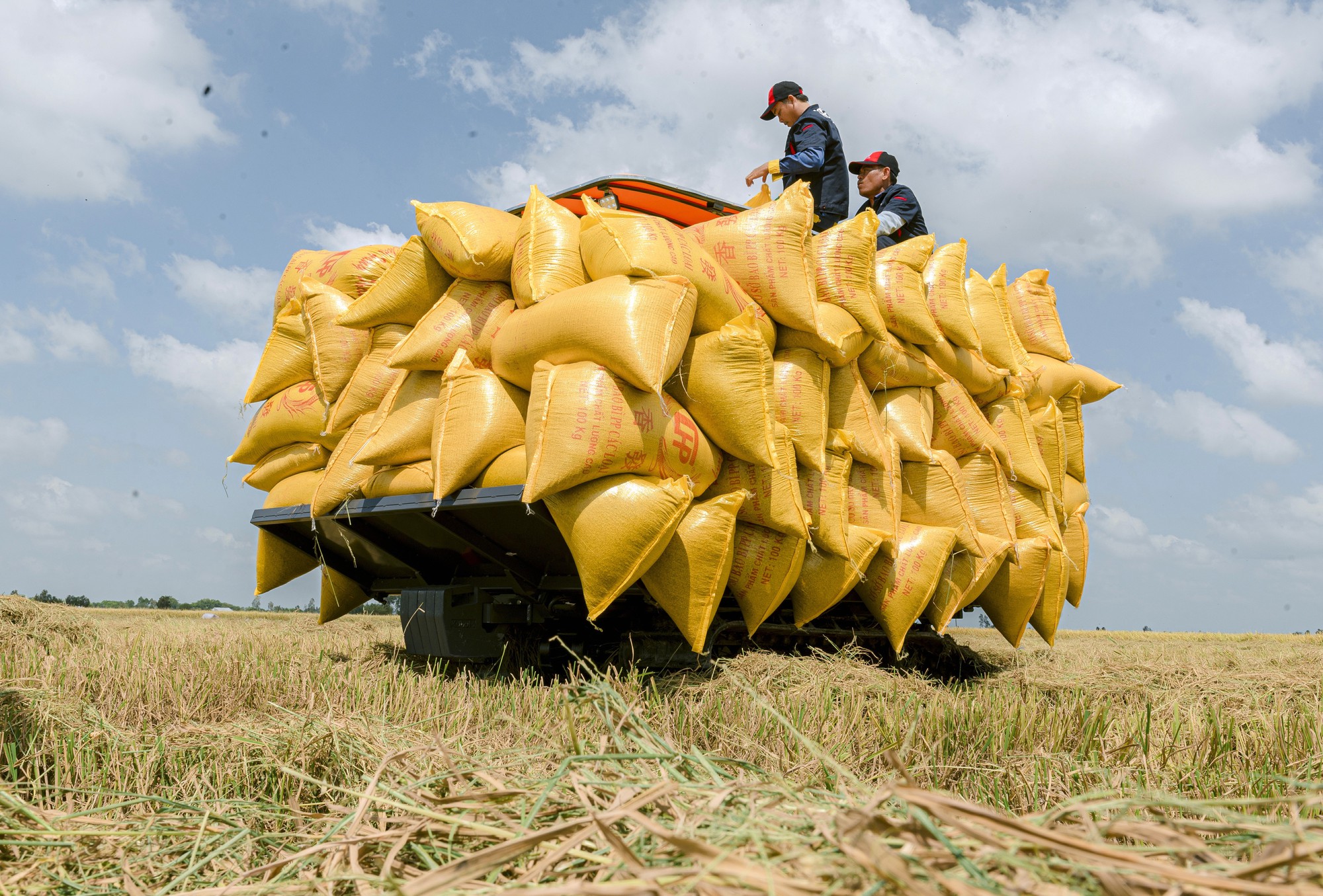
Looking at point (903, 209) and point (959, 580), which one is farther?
point (903, 209)

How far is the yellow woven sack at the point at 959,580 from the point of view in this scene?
15.0 ft

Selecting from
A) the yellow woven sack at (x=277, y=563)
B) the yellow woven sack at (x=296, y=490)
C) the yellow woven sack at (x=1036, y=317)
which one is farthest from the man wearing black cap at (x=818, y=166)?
the yellow woven sack at (x=277, y=563)

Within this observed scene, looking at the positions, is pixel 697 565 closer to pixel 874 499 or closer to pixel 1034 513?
pixel 874 499

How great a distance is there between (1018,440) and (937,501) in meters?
0.92

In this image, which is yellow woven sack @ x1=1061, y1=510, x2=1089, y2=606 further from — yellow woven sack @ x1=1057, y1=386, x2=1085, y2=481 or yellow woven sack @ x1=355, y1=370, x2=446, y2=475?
yellow woven sack @ x1=355, y1=370, x2=446, y2=475

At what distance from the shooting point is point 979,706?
3.03 m

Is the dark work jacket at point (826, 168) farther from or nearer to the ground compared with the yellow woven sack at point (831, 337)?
farther from the ground

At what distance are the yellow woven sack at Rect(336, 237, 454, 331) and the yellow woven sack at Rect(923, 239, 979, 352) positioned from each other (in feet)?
8.18

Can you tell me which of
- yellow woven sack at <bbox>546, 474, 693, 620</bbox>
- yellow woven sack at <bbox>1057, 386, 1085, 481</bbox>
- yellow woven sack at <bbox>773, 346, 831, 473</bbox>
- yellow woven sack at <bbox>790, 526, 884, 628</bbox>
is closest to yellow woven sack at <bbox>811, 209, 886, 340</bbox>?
yellow woven sack at <bbox>773, 346, 831, 473</bbox>

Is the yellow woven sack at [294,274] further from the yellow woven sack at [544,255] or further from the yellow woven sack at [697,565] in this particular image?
the yellow woven sack at [697,565]

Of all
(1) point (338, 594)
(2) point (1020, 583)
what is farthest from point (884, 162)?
(1) point (338, 594)

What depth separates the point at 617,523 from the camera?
319 centimetres

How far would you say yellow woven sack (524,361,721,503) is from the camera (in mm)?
3117

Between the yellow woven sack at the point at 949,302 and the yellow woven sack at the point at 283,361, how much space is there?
3239mm
